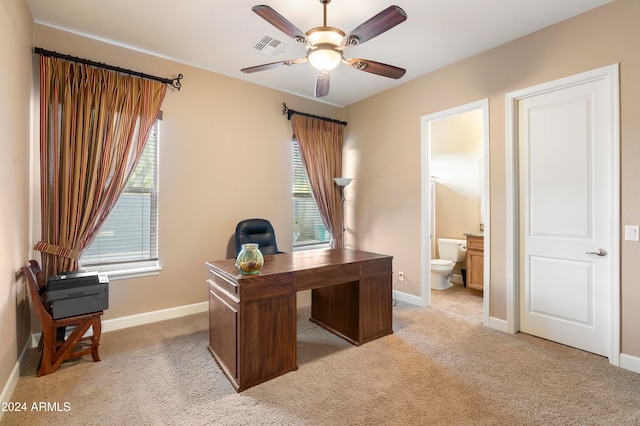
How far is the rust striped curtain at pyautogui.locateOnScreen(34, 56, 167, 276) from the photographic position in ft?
8.91

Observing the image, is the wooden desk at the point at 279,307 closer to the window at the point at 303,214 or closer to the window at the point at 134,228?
the window at the point at 134,228

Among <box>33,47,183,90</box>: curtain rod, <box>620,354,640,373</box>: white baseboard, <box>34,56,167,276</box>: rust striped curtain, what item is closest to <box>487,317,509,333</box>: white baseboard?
<box>620,354,640,373</box>: white baseboard

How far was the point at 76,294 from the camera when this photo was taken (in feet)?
7.74

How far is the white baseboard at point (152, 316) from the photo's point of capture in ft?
10.2

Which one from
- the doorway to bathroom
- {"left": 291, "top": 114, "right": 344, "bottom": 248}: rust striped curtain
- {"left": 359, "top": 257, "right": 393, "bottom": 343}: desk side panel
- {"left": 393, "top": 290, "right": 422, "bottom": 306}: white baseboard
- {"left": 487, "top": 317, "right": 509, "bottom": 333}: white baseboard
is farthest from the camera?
{"left": 291, "top": 114, "right": 344, "bottom": 248}: rust striped curtain

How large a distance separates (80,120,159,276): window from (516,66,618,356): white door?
392cm

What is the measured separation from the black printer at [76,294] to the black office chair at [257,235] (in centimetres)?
136

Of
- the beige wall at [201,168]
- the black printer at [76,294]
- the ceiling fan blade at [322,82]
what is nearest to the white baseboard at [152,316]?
the beige wall at [201,168]

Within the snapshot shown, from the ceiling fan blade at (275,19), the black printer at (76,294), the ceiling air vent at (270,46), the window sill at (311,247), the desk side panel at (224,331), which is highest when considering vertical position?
the ceiling air vent at (270,46)

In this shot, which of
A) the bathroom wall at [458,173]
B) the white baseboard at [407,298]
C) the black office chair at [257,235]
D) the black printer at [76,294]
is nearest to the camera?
the black printer at [76,294]

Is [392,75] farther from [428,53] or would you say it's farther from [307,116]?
[307,116]

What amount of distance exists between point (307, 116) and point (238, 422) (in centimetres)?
385

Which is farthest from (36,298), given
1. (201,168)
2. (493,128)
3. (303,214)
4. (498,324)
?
(493,128)

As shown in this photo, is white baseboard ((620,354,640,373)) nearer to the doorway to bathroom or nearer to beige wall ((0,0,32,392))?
the doorway to bathroom
